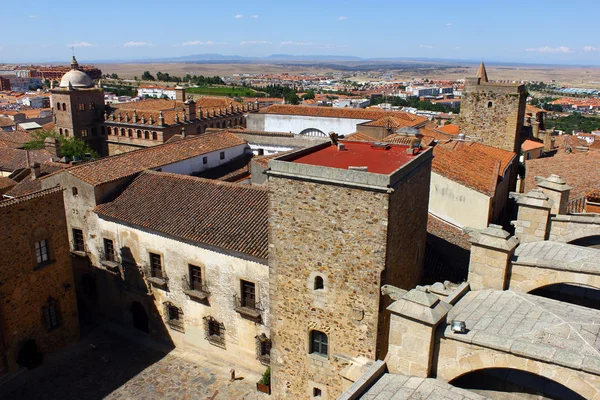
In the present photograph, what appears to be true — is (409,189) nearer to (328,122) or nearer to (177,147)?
(177,147)

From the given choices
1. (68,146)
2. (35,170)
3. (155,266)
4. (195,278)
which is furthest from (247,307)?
(68,146)

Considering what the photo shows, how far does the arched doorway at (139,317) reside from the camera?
925 inches

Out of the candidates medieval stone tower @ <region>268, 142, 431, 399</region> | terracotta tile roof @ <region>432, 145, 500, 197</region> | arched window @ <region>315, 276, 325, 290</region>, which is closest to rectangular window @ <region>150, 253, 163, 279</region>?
medieval stone tower @ <region>268, 142, 431, 399</region>

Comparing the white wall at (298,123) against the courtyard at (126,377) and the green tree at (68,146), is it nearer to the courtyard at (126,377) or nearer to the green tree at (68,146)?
the green tree at (68,146)

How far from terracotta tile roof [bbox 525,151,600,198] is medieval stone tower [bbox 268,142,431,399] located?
10.8 m

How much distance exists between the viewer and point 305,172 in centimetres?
1369

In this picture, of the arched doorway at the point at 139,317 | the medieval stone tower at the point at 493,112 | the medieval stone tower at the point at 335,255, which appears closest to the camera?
the medieval stone tower at the point at 335,255

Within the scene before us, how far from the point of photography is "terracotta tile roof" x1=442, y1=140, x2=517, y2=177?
24.5m

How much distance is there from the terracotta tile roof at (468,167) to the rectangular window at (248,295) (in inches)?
358

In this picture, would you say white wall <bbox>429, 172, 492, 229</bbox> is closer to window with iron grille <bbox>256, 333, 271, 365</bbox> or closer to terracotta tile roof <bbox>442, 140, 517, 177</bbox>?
terracotta tile roof <bbox>442, 140, 517, 177</bbox>

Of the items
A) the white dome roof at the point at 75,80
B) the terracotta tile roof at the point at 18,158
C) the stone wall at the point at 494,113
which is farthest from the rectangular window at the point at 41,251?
the white dome roof at the point at 75,80

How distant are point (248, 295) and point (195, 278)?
9.00ft

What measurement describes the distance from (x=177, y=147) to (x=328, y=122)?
16.7 meters

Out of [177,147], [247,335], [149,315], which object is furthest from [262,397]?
[177,147]
